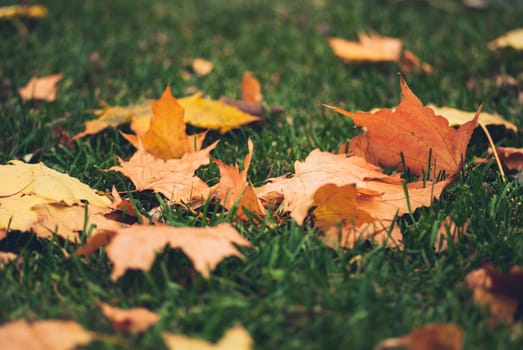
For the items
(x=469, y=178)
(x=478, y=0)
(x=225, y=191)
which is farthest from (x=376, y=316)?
(x=478, y=0)

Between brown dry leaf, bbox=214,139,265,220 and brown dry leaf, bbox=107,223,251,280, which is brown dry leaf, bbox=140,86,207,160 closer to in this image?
brown dry leaf, bbox=214,139,265,220

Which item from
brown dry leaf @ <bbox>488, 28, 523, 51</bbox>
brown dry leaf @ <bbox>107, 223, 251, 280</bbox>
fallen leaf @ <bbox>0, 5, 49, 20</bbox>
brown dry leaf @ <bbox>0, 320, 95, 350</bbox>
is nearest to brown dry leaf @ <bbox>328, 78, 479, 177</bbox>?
brown dry leaf @ <bbox>107, 223, 251, 280</bbox>

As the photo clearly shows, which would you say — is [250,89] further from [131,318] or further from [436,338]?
[436,338]

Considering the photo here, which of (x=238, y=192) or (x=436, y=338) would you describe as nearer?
(x=436, y=338)

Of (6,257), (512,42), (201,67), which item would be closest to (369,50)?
(512,42)

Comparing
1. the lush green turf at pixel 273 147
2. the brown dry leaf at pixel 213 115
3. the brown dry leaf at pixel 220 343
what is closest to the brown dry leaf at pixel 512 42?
the lush green turf at pixel 273 147

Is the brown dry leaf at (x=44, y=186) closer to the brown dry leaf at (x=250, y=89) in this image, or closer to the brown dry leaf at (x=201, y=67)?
the brown dry leaf at (x=250, y=89)

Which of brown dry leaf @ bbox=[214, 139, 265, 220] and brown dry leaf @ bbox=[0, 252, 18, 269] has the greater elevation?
brown dry leaf @ bbox=[214, 139, 265, 220]
